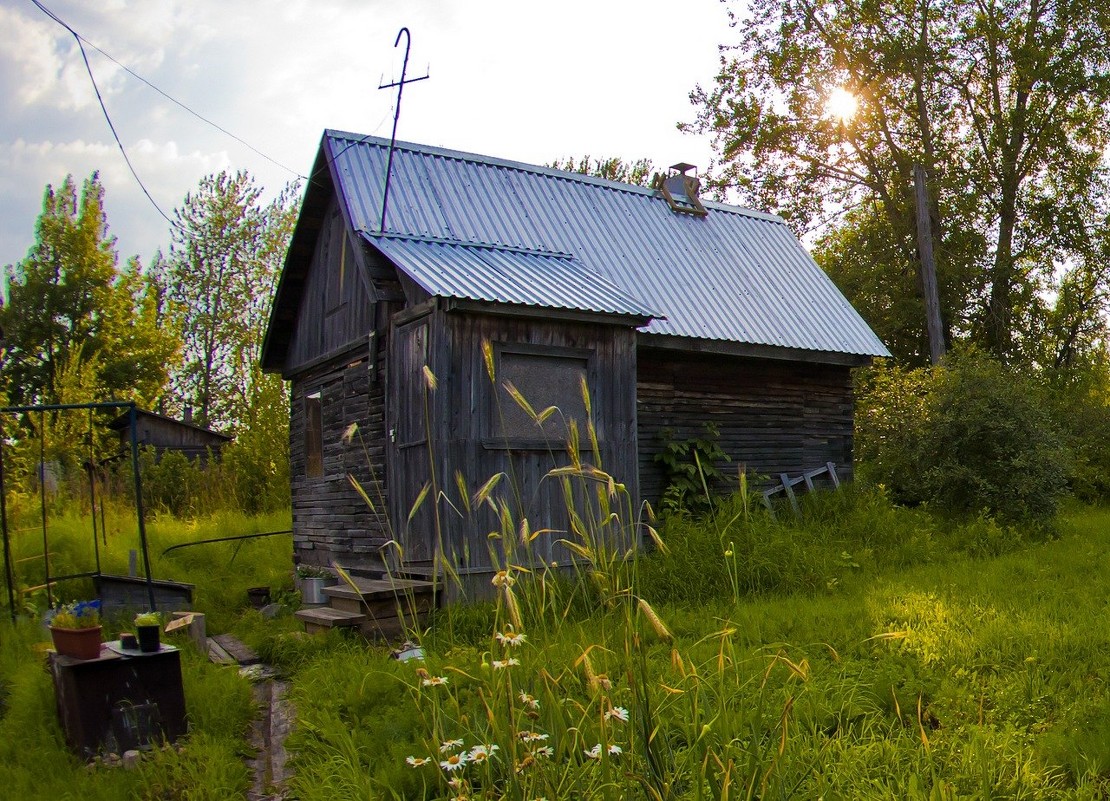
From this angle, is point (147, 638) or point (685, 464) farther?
point (685, 464)

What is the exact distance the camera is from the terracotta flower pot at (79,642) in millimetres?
5613

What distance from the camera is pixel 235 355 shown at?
32531 mm

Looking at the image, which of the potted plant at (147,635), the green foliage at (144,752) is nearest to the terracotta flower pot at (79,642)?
the potted plant at (147,635)

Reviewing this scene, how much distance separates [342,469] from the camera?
11.2 m

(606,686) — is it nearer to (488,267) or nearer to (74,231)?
(488,267)

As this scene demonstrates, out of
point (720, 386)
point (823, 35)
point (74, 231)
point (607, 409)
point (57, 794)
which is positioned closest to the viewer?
point (57, 794)

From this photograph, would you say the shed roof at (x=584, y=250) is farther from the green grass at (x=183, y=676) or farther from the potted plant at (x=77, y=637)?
the potted plant at (x=77, y=637)

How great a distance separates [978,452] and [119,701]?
10848 millimetres

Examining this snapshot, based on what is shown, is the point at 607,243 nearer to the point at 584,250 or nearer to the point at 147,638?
the point at 584,250

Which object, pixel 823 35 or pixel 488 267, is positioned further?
pixel 823 35

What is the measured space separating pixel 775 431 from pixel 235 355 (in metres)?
24.4

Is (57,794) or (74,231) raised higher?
(74,231)

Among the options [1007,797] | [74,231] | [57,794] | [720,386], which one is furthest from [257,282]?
[1007,797]

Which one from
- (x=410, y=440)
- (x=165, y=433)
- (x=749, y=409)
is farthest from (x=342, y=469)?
(x=165, y=433)
